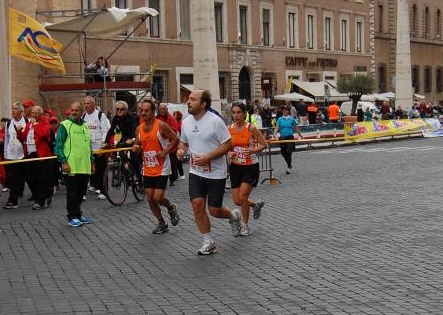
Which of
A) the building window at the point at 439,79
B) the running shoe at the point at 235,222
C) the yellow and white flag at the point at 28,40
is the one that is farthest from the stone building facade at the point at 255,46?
the running shoe at the point at 235,222

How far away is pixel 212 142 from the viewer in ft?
29.7

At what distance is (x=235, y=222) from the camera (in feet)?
33.1

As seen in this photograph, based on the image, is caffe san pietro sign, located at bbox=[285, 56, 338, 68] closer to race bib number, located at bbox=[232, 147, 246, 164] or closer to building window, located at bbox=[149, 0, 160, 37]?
building window, located at bbox=[149, 0, 160, 37]

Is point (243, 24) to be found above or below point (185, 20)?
above

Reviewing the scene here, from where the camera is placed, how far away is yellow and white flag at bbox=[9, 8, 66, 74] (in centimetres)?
1920

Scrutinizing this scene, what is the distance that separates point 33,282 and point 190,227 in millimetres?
3640

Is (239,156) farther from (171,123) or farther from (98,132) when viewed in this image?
(171,123)

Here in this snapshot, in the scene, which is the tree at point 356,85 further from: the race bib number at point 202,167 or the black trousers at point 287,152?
the race bib number at point 202,167

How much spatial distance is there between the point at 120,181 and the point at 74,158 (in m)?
2.76

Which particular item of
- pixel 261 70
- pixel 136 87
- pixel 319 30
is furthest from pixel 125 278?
pixel 319 30

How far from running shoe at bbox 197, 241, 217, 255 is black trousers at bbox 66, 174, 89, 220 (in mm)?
3180

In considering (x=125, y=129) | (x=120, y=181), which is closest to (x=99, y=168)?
(x=120, y=181)

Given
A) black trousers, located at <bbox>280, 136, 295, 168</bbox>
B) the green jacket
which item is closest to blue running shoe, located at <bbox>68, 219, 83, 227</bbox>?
the green jacket

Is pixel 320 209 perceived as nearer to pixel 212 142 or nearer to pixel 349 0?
pixel 212 142
